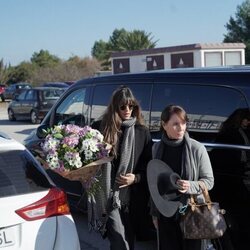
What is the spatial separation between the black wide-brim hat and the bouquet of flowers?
15.1 inches

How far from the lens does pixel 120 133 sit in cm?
409

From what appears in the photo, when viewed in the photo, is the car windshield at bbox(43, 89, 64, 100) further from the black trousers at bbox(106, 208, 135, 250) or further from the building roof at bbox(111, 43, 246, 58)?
the black trousers at bbox(106, 208, 135, 250)

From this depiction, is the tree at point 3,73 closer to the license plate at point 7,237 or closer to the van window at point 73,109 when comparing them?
the van window at point 73,109

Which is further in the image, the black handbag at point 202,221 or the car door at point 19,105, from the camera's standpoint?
the car door at point 19,105

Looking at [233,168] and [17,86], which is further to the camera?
[17,86]

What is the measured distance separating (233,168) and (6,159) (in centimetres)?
175

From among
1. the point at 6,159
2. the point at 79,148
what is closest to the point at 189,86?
the point at 79,148

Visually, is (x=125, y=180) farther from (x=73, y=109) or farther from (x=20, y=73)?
(x=20, y=73)

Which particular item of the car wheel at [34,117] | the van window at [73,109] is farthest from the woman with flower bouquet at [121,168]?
the car wheel at [34,117]

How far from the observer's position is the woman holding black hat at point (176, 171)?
11.9 feet

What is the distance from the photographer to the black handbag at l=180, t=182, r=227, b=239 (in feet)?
11.6

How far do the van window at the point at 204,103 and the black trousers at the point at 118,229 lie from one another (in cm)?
95

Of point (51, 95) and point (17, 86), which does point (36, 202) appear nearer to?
point (51, 95)

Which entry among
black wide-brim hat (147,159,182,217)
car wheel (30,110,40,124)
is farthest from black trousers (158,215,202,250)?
car wheel (30,110,40,124)
